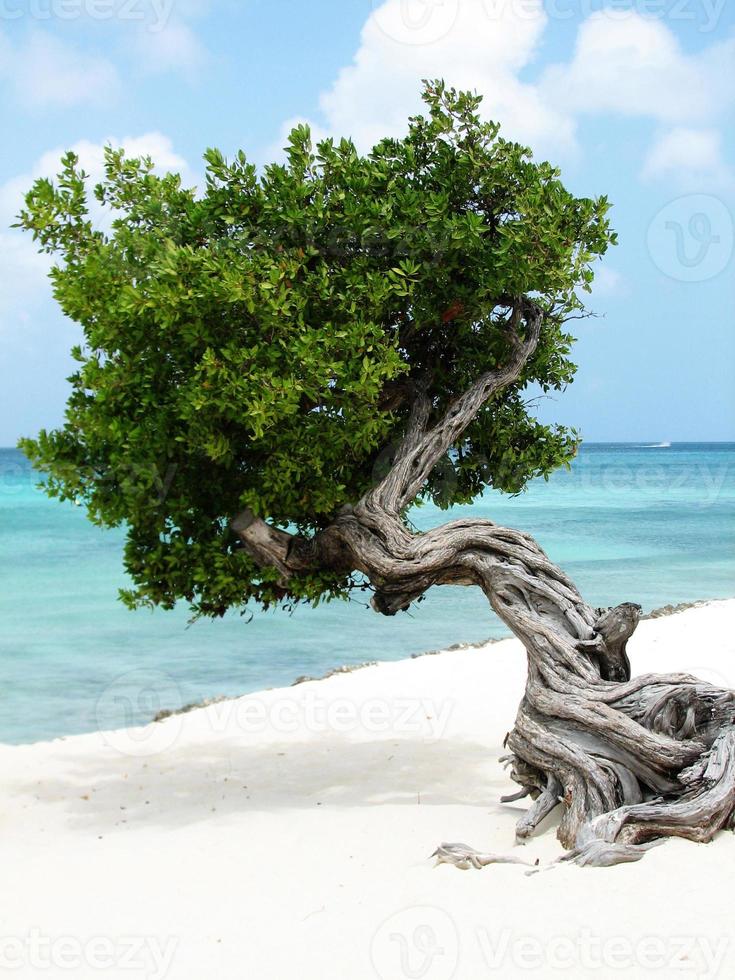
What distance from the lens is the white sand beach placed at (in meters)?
5.73

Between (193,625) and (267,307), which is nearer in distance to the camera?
(267,307)

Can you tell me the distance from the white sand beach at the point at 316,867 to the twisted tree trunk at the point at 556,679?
0.98 feet

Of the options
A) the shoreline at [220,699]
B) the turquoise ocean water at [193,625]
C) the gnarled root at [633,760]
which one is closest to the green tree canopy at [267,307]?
the turquoise ocean water at [193,625]

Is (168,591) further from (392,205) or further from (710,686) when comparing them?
(710,686)

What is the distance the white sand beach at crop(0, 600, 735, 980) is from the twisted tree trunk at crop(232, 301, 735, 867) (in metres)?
0.30

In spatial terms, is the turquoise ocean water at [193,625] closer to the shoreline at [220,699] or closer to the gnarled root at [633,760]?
the shoreline at [220,699]

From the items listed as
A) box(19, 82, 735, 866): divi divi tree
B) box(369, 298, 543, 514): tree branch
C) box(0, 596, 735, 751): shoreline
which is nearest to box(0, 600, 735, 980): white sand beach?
box(0, 596, 735, 751): shoreline

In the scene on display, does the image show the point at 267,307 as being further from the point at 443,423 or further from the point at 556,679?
the point at 556,679

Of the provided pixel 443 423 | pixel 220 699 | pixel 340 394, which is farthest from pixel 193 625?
pixel 340 394

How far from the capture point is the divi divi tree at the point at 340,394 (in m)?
7.83

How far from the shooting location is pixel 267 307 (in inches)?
308

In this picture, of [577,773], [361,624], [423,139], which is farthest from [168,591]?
[361,624]

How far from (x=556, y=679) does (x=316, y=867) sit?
2.38 m

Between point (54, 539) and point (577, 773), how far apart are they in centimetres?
3661
